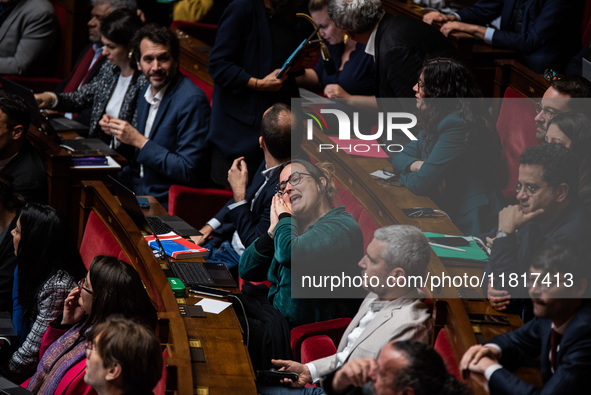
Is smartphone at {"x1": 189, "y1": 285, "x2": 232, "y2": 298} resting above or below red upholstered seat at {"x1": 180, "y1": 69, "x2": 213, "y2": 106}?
below

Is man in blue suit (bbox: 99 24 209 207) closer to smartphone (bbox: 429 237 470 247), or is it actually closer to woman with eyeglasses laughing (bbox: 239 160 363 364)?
woman with eyeglasses laughing (bbox: 239 160 363 364)

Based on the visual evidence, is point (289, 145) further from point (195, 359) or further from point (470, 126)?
point (195, 359)

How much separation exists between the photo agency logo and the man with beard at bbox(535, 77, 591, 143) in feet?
1.74

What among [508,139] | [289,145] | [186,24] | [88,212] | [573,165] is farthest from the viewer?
[186,24]

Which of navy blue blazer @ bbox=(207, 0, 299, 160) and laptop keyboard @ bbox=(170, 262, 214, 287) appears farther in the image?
navy blue blazer @ bbox=(207, 0, 299, 160)

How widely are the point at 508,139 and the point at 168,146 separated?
4.88 ft

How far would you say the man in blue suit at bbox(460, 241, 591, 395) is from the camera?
59.0 inches

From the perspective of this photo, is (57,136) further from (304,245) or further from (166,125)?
(304,245)

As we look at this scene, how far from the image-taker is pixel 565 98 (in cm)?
238

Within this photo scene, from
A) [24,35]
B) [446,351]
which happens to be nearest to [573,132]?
[446,351]

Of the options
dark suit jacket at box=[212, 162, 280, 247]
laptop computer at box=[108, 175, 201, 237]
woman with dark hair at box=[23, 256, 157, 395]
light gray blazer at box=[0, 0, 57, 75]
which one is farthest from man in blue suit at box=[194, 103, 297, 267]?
light gray blazer at box=[0, 0, 57, 75]

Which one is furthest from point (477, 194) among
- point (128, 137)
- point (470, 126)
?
point (128, 137)

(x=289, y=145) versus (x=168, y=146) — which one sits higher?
(x=289, y=145)

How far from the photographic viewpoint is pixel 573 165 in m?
1.90
